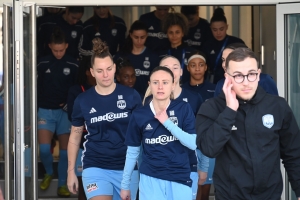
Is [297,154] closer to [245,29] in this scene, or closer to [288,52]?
[288,52]

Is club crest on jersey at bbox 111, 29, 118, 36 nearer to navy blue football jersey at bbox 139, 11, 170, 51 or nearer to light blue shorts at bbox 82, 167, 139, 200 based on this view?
navy blue football jersey at bbox 139, 11, 170, 51

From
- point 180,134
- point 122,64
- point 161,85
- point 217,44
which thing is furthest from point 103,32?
point 180,134

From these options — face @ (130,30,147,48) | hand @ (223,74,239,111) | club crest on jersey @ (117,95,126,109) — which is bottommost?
club crest on jersey @ (117,95,126,109)

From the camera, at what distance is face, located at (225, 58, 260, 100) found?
13.3 feet

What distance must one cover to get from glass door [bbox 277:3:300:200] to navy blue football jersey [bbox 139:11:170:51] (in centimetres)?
216

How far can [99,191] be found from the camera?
588cm

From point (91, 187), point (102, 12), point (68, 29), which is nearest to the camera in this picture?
point (91, 187)

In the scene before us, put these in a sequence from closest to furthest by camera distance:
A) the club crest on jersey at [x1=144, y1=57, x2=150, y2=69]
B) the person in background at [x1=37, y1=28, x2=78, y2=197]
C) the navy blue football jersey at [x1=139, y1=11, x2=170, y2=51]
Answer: the person in background at [x1=37, y1=28, x2=78, y2=197] → the club crest on jersey at [x1=144, y1=57, x2=150, y2=69] → the navy blue football jersey at [x1=139, y1=11, x2=170, y2=51]

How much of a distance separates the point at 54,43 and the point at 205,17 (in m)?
2.89

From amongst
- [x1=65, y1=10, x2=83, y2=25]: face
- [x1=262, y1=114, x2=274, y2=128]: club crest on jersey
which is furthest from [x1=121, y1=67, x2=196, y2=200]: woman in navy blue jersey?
[x1=65, y1=10, x2=83, y2=25]: face

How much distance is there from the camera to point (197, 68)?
732cm

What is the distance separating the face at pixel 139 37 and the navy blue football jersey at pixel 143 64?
0.11m

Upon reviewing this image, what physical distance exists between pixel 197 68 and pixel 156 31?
6.14 ft

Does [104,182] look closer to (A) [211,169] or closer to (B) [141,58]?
(A) [211,169]
